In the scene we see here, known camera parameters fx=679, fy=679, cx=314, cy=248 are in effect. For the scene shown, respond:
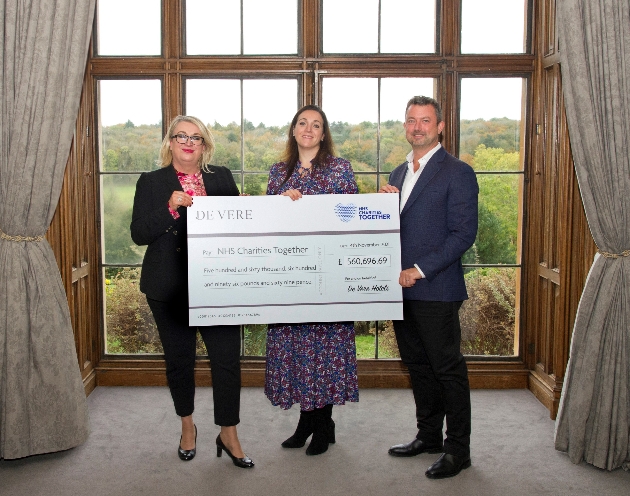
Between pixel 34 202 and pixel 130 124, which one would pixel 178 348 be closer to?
pixel 34 202

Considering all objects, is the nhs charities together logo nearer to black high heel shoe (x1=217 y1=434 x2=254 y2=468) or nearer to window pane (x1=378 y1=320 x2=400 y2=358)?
black high heel shoe (x1=217 y1=434 x2=254 y2=468)

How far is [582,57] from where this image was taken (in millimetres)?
3057

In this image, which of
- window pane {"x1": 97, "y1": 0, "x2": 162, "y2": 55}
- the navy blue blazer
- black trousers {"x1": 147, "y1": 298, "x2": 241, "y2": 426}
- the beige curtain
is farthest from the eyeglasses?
window pane {"x1": 97, "y1": 0, "x2": 162, "y2": 55}

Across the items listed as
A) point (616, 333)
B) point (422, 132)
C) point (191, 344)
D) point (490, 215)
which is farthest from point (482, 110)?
point (191, 344)

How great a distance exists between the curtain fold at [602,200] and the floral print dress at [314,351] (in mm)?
1065

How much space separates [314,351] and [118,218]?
1819 millimetres

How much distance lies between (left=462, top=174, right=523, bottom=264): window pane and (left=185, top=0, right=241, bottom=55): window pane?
175cm

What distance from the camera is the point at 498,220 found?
4.22m

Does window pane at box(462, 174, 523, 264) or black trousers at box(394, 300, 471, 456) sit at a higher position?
window pane at box(462, 174, 523, 264)

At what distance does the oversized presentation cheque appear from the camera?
2.97 metres

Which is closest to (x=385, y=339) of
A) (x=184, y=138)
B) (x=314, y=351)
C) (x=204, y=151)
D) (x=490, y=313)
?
(x=490, y=313)

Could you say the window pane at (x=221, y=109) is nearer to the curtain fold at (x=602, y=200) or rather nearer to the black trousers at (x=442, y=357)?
the black trousers at (x=442, y=357)

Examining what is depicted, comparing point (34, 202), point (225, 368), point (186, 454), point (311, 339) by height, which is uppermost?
point (34, 202)

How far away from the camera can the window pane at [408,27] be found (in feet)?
13.5
